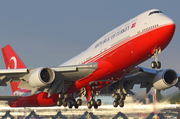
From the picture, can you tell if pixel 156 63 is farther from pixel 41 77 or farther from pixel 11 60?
pixel 11 60

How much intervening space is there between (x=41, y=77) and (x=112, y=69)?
6.25m

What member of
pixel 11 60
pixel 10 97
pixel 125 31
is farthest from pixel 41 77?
pixel 11 60

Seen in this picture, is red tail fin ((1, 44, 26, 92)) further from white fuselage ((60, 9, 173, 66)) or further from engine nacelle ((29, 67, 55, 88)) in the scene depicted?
white fuselage ((60, 9, 173, 66))

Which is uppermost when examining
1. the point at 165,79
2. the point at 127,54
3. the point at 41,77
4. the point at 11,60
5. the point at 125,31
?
the point at 11,60

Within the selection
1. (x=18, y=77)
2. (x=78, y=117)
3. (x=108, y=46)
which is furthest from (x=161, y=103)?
(x=18, y=77)

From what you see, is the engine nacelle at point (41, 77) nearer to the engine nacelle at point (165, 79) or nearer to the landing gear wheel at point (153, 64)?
the landing gear wheel at point (153, 64)

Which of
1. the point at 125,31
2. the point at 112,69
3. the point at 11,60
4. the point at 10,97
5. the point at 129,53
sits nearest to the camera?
the point at 129,53

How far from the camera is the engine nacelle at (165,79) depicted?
3067 cm

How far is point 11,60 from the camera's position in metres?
36.8

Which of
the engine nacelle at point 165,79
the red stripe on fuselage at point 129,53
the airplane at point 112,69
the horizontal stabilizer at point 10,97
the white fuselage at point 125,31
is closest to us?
the red stripe on fuselage at point 129,53

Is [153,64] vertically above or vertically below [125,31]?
below

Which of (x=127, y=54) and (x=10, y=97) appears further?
(x=10, y=97)

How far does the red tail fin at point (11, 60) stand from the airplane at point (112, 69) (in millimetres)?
4010

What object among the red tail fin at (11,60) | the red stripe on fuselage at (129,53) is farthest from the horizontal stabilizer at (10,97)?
the red stripe on fuselage at (129,53)
